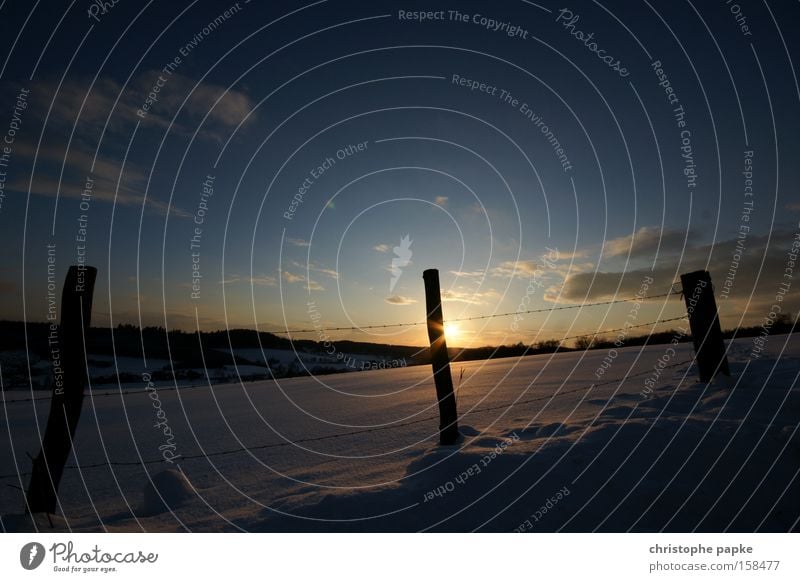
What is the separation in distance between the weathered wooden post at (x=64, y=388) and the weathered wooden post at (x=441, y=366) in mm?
4667

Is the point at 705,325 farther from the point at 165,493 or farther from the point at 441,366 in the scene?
the point at 165,493

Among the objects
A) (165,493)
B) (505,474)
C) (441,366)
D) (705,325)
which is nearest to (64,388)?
(165,493)

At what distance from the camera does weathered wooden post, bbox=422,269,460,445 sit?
21.5 ft

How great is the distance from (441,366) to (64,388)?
500 centimetres

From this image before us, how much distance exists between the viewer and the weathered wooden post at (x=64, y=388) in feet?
16.0

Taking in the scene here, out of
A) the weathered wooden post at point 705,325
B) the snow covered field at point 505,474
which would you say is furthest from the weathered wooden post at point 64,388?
the weathered wooden post at point 705,325

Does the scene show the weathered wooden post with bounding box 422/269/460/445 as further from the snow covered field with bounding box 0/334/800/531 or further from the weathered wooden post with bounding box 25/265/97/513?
the weathered wooden post with bounding box 25/265/97/513

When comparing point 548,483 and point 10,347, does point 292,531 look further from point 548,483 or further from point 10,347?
point 10,347

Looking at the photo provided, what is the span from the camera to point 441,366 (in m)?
6.67

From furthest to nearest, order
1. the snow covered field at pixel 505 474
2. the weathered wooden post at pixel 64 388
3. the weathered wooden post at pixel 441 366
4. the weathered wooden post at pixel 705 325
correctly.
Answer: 1. the weathered wooden post at pixel 705 325
2. the weathered wooden post at pixel 441 366
3. the weathered wooden post at pixel 64 388
4. the snow covered field at pixel 505 474

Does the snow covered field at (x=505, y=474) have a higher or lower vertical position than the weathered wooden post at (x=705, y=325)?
lower

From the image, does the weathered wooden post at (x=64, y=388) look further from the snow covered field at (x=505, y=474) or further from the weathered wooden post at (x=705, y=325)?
the weathered wooden post at (x=705, y=325)

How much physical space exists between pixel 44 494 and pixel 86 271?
2672 mm

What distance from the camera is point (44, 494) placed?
16.0ft
